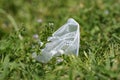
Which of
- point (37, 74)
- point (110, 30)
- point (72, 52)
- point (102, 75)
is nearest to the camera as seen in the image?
point (102, 75)

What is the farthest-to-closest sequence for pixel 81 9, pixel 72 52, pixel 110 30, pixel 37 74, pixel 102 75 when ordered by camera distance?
pixel 81 9 → pixel 110 30 → pixel 72 52 → pixel 37 74 → pixel 102 75

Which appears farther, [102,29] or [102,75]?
[102,29]

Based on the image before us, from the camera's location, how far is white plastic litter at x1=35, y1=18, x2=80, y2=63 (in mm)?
2930

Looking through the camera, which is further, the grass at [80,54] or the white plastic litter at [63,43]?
the white plastic litter at [63,43]

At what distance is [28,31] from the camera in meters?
4.52

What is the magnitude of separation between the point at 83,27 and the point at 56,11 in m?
0.96

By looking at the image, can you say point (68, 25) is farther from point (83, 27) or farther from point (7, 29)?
point (7, 29)

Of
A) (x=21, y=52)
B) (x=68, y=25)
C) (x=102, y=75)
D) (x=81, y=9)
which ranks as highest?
(x=81, y=9)

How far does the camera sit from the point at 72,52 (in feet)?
9.67

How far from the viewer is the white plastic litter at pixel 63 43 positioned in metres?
2.93

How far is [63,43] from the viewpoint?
3010 millimetres

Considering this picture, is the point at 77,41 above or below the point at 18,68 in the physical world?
above

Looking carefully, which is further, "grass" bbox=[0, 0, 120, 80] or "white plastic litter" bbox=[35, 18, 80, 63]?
"white plastic litter" bbox=[35, 18, 80, 63]

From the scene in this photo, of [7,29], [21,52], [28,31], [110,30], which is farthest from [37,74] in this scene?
[7,29]
